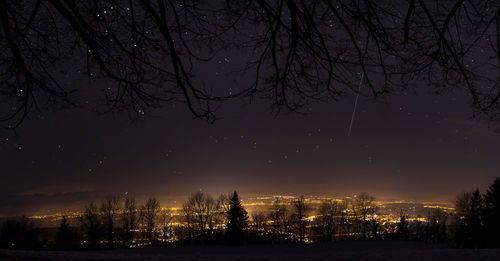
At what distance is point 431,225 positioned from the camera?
190 feet

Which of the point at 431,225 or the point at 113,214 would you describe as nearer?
the point at 113,214

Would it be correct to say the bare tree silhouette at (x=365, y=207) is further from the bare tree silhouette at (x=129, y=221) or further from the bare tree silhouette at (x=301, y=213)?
the bare tree silhouette at (x=129, y=221)

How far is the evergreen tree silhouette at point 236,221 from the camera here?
3953 centimetres

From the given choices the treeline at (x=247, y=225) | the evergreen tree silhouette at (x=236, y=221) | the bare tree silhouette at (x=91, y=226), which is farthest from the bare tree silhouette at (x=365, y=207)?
the bare tree silhouette at (x=91, y=226)

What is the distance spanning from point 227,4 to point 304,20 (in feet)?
3.61

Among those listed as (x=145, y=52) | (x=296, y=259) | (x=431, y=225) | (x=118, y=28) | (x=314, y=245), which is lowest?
(x=431, y=225)

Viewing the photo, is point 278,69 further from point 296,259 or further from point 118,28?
point 296,259

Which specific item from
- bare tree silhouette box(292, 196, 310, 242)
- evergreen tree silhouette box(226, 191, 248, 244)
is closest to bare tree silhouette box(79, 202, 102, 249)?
evergreen tree silhouette box(226, 191, 248, 244)

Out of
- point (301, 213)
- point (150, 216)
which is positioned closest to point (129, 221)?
point (150, 216)

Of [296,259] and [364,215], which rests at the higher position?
[296,259]

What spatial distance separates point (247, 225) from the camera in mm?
43188

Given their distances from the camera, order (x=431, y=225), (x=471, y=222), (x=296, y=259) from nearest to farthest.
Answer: (x=296, y=259) < (x=471, y=222) < (x=431, y=225)

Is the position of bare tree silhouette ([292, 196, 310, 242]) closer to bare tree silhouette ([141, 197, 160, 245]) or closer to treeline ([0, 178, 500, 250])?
treeline ([0, 178, 500, 250])

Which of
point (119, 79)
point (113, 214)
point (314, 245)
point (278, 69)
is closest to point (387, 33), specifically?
point (278, 69)
